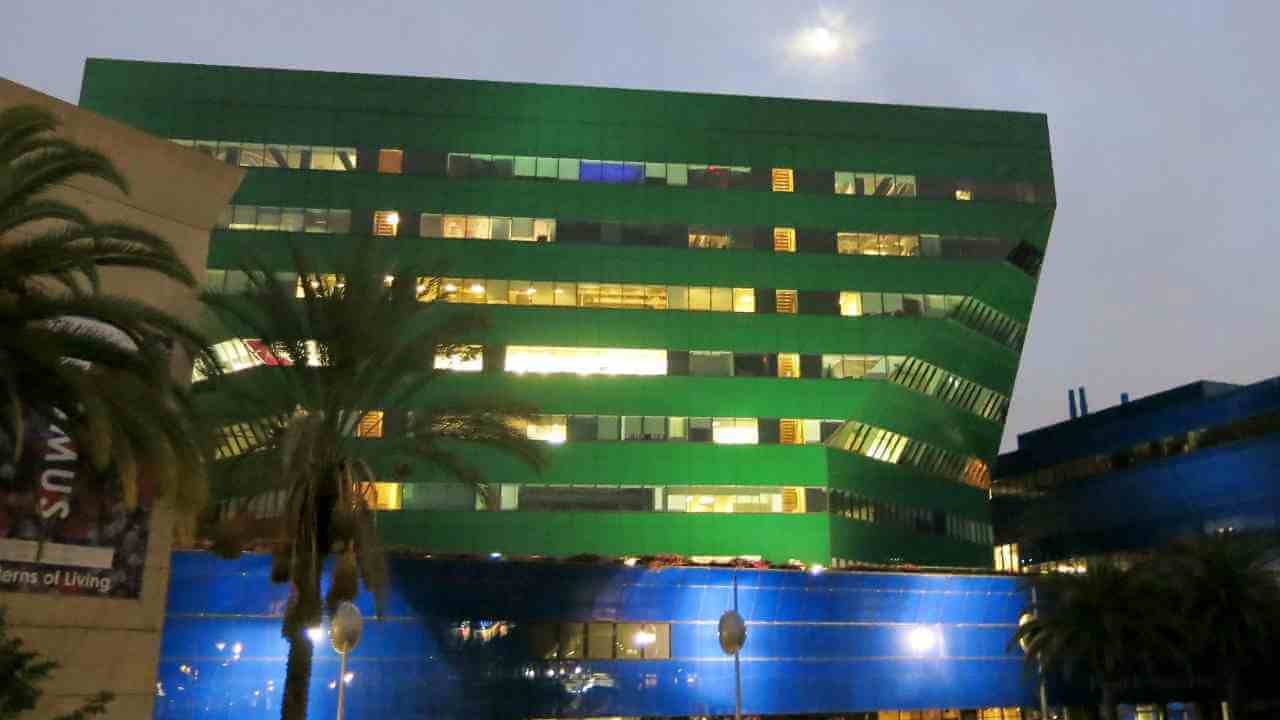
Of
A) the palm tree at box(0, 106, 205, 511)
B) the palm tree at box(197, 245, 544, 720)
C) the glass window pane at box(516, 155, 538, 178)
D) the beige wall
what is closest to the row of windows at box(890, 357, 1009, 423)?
the glass window pane at box(516, 155, 538, 178)

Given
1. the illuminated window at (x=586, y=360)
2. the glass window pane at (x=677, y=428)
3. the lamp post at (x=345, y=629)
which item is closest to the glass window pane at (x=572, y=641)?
the lamp post at (x=345, y=629)

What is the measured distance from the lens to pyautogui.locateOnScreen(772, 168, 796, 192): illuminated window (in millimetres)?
68375

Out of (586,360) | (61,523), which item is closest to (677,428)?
(586,360)

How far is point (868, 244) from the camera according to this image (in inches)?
2687

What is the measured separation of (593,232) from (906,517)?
79.8 ft

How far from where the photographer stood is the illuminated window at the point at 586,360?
64375mm

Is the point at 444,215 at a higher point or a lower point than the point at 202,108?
lower

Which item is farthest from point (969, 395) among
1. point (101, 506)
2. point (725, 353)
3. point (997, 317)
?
point (101, 506)

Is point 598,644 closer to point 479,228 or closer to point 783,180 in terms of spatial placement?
point 479,228

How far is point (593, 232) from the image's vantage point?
6606cm

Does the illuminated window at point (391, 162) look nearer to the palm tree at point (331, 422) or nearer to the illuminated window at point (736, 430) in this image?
the illuminated window at point (736, 430)

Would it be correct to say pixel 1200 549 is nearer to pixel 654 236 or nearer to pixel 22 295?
pixel 654 236

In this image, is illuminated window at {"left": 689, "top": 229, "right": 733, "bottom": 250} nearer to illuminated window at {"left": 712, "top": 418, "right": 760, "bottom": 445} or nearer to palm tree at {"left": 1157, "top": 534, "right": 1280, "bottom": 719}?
illuminated window at {"left": 712, "top": 418, "right": 760, "bottom": 445}

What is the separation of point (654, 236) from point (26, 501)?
45775 mm
